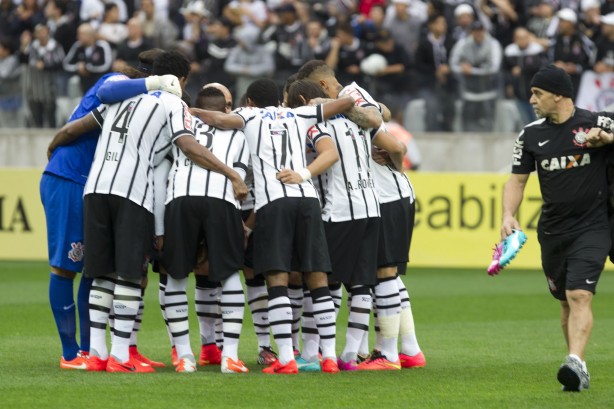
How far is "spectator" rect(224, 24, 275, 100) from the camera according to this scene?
21078mm

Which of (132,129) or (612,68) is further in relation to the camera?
(612,68)

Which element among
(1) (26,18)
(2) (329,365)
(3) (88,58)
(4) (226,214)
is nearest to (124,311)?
(4) (226,214)

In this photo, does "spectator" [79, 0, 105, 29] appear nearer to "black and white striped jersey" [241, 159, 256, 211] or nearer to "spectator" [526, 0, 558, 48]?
"spectator" [526, 0, 558, 48]

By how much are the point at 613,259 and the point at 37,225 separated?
12.5 meters

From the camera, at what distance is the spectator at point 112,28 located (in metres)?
22.5

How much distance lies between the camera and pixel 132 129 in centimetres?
916

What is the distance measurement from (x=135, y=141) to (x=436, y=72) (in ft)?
39.4

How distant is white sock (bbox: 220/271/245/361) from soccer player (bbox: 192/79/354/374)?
21 centimetres

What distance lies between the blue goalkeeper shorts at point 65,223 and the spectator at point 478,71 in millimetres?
11784

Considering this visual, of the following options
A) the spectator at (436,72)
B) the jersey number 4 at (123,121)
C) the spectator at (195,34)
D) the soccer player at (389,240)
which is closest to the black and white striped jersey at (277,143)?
the soccer player at (389,240)

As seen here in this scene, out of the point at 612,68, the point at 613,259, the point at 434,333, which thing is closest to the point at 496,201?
the point at 612,68

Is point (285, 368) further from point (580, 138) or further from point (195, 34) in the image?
point (195, 34)

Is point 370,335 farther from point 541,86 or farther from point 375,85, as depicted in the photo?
point 375,85

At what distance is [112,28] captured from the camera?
22.7m
